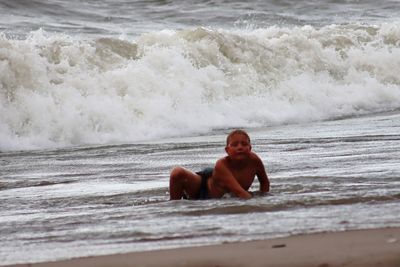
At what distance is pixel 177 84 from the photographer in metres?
14.7

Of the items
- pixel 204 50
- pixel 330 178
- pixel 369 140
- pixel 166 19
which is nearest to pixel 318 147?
pixel 369 140

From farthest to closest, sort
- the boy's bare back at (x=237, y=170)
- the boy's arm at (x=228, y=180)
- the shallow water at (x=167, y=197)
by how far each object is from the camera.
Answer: the boy's bare back at (x=237, y=170), the boy's arm at (x=228, y=180), the shallow water at (x=167, y=197)

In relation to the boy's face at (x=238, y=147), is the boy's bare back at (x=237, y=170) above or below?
below

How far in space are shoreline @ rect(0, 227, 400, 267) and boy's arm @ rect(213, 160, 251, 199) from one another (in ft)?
5.95

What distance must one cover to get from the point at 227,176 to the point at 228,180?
34 millimetres

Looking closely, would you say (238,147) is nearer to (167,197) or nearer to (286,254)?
(167,197)

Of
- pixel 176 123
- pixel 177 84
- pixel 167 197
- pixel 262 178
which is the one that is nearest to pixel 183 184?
pixel 167 197

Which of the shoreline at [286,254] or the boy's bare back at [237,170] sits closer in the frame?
the shoreline at [286,254]

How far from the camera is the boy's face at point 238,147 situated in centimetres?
693

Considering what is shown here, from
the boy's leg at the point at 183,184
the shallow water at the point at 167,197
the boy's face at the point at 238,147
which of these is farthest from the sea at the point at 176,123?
the boy's face at the point at 238,147

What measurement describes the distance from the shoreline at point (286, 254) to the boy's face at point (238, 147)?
2.05 m

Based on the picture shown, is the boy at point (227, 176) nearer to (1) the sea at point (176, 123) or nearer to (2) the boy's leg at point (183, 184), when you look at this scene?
(2) the boy's leg at point (183, 184)

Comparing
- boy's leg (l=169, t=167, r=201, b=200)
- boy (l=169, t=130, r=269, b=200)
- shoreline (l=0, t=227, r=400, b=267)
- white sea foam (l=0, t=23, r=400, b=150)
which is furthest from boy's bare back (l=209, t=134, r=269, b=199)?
white sea foam (l=0, t=23, r=400, b=150)

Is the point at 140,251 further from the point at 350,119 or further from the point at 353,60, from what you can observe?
the point at 353,60
